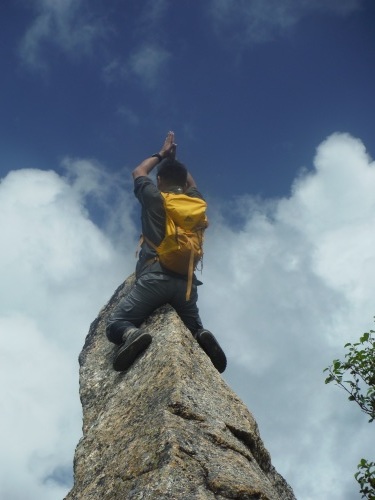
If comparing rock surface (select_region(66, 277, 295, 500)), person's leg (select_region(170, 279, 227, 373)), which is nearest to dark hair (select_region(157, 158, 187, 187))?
person's leg (select_region(170, 279, 227, 373))

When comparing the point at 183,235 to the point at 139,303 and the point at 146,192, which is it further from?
the point at 139,303

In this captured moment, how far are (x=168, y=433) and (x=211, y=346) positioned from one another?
3.31 meters

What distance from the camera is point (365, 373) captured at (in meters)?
9.84

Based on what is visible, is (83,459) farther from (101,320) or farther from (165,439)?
(101,320)

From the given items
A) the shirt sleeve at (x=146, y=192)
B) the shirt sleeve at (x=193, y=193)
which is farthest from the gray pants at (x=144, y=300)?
the shirt sleeve at (x=193, y=193)

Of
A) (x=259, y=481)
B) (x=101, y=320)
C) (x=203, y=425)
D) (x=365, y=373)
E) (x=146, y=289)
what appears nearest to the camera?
(x=259, y=481)

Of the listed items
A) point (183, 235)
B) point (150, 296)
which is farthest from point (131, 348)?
point (183, 235)

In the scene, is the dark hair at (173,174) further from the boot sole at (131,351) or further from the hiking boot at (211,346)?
the boot sole at (131,351)

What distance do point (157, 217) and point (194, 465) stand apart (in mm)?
4640

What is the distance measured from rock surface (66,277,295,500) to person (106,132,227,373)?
220 millimetres

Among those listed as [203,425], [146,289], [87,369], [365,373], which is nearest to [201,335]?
[146,289]

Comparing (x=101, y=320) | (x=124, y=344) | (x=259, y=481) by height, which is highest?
(x=101, y=320)

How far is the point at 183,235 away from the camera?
8.76m

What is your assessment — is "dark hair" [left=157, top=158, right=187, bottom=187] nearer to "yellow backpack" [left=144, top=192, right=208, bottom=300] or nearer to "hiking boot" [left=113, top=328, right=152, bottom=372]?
"yellow backpack" [left=144, top=192, right=208, bottom=300]
